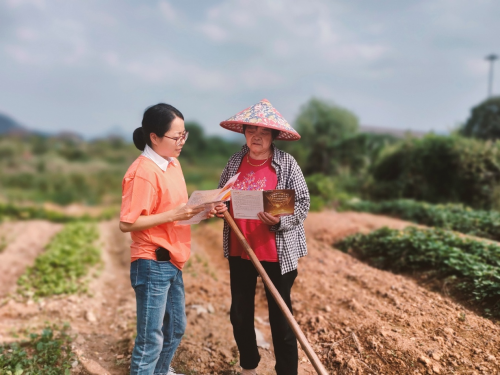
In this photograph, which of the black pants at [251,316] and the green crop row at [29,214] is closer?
the black pants at [251,316]

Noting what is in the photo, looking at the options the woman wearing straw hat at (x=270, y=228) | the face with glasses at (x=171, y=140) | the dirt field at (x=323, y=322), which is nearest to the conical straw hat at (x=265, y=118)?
the woman wearing straw hat at (x=270, y=228)

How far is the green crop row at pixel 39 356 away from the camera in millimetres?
2967

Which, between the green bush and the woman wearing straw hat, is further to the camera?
the green bush

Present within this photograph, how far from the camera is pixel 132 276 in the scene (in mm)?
2346

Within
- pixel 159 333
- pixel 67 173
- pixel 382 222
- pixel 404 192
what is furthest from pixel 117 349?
pixel 67 173

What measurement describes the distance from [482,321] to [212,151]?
127 ft

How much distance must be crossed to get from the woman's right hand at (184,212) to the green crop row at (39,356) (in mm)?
1709

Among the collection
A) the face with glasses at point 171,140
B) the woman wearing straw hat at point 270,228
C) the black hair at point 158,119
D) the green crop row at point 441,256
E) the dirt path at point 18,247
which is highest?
the black hair at point 158,119

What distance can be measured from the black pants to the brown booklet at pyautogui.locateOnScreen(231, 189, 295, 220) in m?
0.41

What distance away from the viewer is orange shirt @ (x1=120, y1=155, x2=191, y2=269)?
218 centimetres

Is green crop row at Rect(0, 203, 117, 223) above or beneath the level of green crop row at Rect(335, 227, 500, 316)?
beneath

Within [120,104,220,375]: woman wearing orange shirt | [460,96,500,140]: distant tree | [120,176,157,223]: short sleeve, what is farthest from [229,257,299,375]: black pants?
[460,96,500,140]: distant tree

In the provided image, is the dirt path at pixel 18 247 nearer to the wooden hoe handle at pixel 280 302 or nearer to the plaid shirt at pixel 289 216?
the wooden hoe handle at pixel 280 302

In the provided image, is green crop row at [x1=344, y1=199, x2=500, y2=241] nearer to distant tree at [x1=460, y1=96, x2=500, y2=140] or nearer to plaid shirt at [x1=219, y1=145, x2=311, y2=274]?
plaid shirt at [x1=219, y1=145, x2=311, y2=274]
